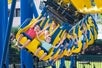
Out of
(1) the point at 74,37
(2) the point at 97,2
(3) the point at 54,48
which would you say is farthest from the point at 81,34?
(2) the point at 97,2

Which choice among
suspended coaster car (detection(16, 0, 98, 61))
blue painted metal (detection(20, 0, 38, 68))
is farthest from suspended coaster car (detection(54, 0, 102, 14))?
blue painted metal (detection(20, 0, 38, 68))

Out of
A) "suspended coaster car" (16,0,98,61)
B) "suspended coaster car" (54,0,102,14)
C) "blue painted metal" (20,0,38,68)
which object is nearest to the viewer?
"suspended coaster car" (54,0,102,14)

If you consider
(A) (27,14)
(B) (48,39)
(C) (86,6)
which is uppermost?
(A) (27,14)

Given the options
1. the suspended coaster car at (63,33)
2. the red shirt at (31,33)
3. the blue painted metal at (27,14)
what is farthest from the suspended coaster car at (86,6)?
the blue painted metal at (27,14)

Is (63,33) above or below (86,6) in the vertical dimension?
below

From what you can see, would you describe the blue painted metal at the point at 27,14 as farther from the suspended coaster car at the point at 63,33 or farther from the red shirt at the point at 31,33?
the red shirt at the point at 31,33

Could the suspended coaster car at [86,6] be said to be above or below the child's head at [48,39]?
above

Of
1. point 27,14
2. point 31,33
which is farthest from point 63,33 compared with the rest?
point 27,14

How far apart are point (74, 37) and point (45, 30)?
0.32 metres

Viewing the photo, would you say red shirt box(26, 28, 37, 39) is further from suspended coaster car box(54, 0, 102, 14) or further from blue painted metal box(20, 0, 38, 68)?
blue painted metal box(20, 0, 38, 68)

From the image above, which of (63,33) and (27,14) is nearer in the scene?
(63,33)

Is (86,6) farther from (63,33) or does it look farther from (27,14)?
(27,14)

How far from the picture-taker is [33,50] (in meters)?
3.44

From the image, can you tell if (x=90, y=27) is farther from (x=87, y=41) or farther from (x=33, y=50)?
(x=33, y=50)
